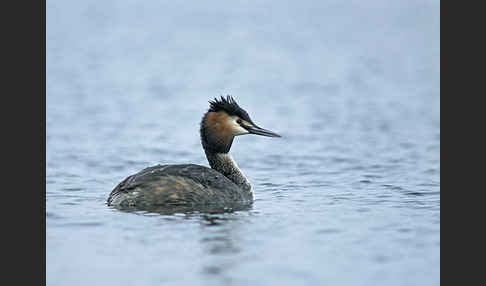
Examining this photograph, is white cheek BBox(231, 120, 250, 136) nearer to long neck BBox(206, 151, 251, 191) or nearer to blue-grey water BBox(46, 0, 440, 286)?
long neck BBox(206, 151, 251, 191)

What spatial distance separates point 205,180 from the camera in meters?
11.0

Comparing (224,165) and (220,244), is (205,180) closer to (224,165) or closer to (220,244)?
(224,165)

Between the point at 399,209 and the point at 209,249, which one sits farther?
the point at 399,209

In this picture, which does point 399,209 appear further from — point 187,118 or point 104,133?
point 187,118

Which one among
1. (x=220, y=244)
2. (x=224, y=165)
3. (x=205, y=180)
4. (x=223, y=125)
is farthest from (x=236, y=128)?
(x=220, y=244)

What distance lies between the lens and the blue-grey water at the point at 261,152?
27.8ft

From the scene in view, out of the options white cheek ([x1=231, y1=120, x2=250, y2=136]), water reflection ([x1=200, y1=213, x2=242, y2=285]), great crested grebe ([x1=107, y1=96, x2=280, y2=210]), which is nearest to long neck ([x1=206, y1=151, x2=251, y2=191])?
great crested grebe ([x1=107, y1=96, x2=280, y2=210])

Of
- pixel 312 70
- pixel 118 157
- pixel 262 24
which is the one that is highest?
pixel 262 24

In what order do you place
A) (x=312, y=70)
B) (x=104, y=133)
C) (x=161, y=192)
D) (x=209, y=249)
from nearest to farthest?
(x=209, y=249) → (x=161, y=192) → (x=104, y=133) → (x=312, y=70)

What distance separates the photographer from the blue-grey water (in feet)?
27.8

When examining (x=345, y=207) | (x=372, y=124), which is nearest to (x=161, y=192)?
(x=345, y=207)

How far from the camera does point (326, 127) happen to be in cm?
1844

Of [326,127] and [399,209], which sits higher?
[326,127]

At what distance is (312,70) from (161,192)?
1878 centimetres
